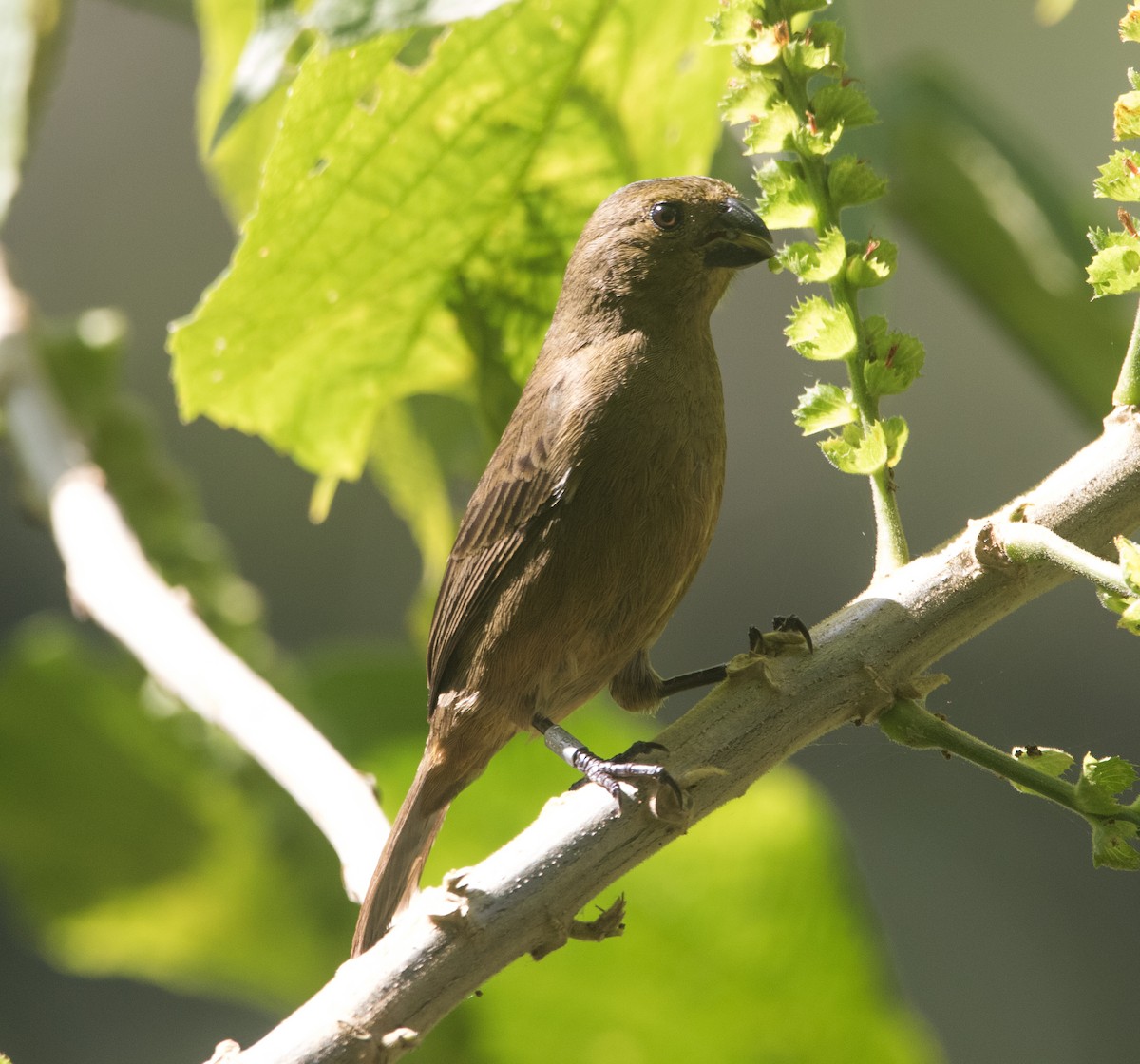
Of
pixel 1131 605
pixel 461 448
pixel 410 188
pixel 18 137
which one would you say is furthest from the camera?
pixel 461 448

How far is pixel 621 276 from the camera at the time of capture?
6.51 feet

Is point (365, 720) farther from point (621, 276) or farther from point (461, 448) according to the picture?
point (621, 276)

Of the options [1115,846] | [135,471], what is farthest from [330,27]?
[135,471]

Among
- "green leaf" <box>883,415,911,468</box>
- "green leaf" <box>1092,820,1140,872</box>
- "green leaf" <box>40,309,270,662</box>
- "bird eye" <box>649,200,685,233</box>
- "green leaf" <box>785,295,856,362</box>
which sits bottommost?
"green leaf" <box>1092,820,1140,872</box>

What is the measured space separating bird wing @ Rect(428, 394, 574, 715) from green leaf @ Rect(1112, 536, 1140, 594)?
945mm

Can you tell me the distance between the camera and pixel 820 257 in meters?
1.10

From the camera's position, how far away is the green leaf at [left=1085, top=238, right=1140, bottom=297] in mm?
952

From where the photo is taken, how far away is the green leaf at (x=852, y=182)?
1115mm

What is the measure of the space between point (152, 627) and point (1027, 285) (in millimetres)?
1340

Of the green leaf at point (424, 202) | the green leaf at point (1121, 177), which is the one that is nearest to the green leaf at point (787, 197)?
the green leaf at point (1121, 177)

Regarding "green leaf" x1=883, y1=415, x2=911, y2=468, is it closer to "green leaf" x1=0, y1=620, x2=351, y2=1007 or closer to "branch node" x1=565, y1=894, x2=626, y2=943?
"branch node" x1=565, y1=894, x2=626, y2=943

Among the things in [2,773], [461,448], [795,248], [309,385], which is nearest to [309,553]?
[2,773]

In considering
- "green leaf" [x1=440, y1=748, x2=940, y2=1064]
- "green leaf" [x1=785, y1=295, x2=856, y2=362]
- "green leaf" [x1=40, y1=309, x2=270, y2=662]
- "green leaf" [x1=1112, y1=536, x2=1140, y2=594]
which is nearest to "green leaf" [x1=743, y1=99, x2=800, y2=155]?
"green leaf" [x1=785, y1=295, x2=856, y2=362]

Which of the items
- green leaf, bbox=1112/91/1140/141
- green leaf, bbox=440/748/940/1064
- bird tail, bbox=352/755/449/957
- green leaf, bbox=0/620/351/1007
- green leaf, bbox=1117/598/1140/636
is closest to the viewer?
green leaf, bbox=1117/598/1140/636
